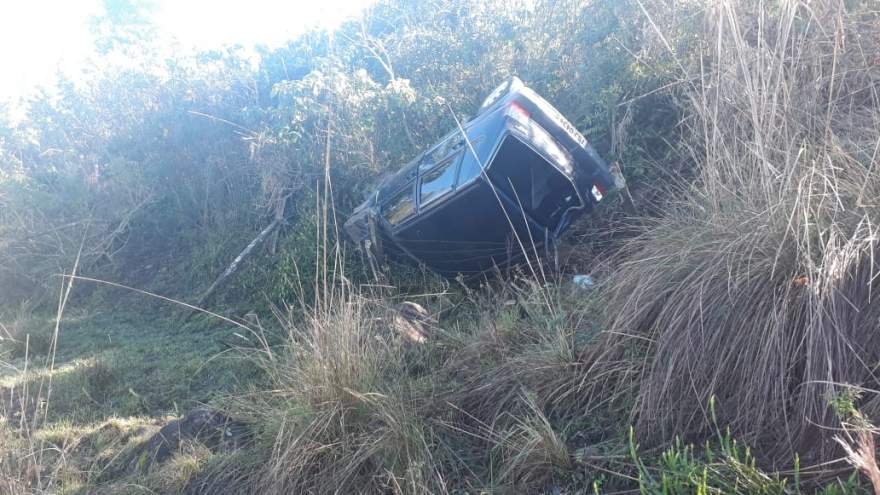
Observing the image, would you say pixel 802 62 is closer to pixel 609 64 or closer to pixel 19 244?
pixel 609 64

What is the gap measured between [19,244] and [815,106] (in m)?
A: 12.7

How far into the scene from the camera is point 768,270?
3.04 m

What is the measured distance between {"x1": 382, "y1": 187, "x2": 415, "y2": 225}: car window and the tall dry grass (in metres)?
3.49

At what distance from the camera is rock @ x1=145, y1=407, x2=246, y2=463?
4.23 metres

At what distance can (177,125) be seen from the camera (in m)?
13.8

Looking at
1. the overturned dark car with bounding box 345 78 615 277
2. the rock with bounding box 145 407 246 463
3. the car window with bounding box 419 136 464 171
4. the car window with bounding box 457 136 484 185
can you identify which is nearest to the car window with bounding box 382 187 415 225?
the overturned dark car with bounding box 345 78 615 277

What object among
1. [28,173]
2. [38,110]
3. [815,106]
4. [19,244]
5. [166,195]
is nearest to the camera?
[815,106]

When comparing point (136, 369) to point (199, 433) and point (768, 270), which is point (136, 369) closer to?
point (199, 433)

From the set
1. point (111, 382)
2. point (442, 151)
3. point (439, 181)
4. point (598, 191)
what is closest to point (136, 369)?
point (111, 382)

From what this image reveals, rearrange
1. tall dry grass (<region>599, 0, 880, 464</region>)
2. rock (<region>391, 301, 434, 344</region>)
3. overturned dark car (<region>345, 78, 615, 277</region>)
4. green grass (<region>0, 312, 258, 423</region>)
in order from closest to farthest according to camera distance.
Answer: tall dry grass (<region>599, 0, 880, 464</region>) < rock (<region>391, 301, 434, 344</region>) < green grass (<region>0, 312, 258, 423</region>) < overturned dark car (<region>345, 78, 615, 277</region>)

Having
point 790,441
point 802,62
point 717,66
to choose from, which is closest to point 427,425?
point 790,441

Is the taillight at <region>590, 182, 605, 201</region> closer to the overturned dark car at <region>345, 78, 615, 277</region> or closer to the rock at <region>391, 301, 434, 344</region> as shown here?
the overturned dark car at <region>345, 78, 615, 277</region>

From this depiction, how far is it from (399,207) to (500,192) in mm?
1342

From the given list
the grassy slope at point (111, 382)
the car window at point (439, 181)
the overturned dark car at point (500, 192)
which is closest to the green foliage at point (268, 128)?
the overturned dark car at point (500, 192)
